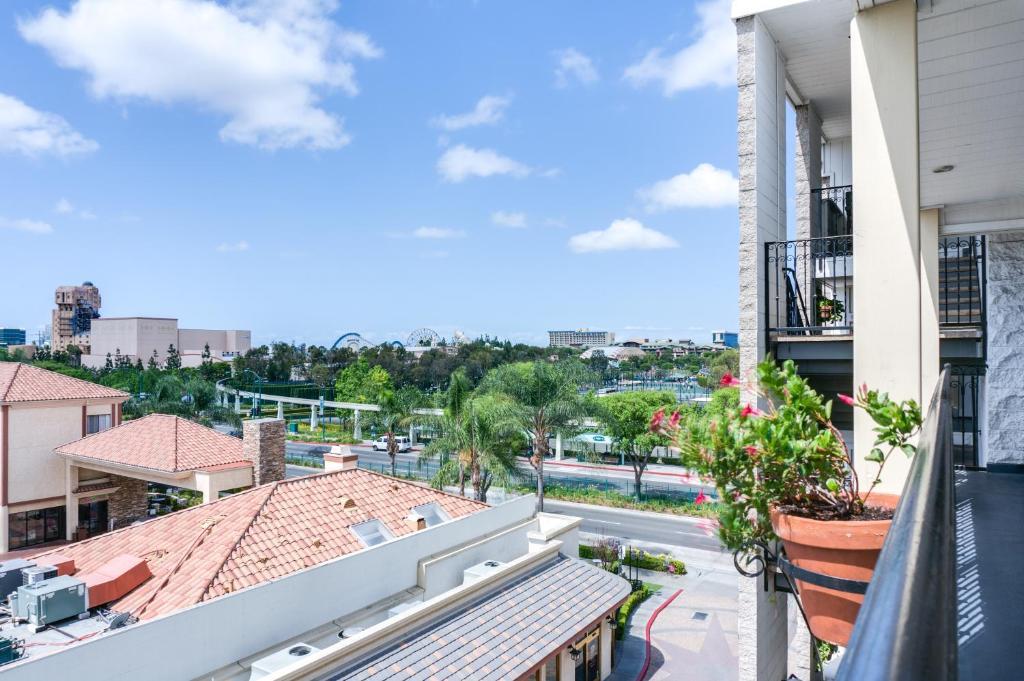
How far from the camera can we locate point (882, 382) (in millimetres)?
4609

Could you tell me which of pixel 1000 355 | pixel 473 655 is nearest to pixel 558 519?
pixel 473 655

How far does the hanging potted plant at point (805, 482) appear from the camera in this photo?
331cm

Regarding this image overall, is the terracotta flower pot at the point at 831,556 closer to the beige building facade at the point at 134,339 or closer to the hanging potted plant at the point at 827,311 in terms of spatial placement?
the hanging potted plant at the point at 827,311

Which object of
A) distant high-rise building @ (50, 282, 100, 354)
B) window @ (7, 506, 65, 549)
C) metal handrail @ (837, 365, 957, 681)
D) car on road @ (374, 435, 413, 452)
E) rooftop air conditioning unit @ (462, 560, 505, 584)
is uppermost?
distant high-rise building @ (50, 282, 100, 354)

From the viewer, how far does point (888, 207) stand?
4.63m

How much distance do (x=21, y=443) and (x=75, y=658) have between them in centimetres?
2089

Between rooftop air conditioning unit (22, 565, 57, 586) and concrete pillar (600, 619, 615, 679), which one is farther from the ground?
rooftop air conditioning unit (22, 565, 57, 586)

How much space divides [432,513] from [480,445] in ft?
42.0

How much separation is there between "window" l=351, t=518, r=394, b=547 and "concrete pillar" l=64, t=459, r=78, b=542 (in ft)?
57.7

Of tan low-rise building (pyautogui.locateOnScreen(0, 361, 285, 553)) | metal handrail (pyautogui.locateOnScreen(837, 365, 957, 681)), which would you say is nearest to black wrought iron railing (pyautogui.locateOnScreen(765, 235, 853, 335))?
metal handrail (pyautogui.locateOnScreen(837, 365, 957, 681))

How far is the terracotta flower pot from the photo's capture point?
3.24m

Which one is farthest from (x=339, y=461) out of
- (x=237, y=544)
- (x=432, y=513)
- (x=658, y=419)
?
(x=658, y=419)

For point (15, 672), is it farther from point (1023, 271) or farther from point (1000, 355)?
point (1023, 271)

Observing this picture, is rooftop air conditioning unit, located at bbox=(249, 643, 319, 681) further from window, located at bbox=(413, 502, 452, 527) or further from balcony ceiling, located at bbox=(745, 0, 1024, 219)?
balcony ceiling, located at bbox=(745, 0, 1024, 219)
